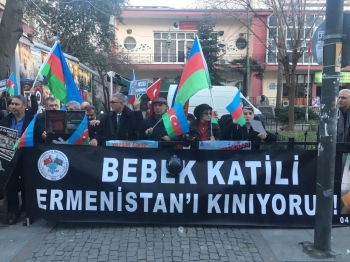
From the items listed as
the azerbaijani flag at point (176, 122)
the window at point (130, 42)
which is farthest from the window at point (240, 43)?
the azerbaijani flag at point (176, 122)

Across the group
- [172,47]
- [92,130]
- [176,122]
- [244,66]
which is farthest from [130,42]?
[176,122]

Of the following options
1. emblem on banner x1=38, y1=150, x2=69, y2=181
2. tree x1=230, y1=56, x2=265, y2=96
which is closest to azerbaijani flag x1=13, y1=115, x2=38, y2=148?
emblem on banner x1=38, y1=150, x2=69, y2=181

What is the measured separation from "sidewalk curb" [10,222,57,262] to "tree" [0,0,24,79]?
138 inches

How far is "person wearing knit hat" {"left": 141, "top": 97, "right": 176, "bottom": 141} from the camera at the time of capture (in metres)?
5.88

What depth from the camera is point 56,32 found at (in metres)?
20.1

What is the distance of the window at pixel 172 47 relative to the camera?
3481 cm

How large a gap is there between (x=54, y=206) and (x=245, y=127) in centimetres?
306

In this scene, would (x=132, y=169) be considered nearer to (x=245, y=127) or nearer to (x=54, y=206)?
(x=54, y=206)

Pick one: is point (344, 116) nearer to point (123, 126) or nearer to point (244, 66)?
point (123, 126)

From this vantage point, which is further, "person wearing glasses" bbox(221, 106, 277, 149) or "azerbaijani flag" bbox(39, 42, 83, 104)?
"azerbaijani flag" bbox(39, 42, 83, 104)

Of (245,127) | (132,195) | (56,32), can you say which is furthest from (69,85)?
(56,32)

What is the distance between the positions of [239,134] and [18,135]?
326 centimetres

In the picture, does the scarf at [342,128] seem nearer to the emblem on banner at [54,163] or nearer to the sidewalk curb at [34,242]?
the emblem on banner at [54,163]

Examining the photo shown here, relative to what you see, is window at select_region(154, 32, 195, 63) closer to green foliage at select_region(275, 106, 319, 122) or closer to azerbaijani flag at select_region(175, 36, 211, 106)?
green foliage at select_region(275, 106, 319, 122)
